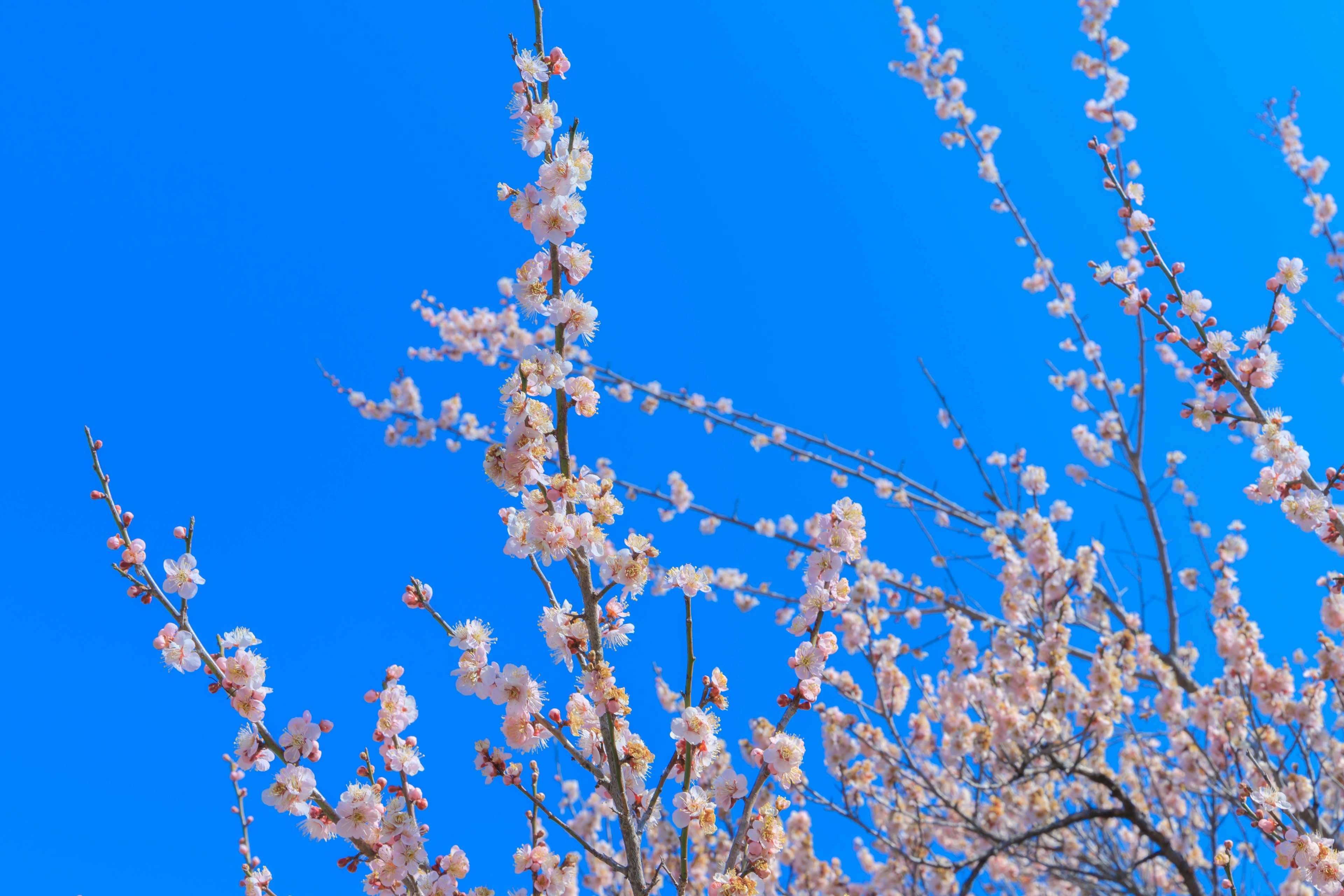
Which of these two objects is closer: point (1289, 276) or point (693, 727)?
point (693, 727)

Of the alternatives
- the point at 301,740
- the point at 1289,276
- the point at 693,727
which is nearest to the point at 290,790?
the point at 301,740

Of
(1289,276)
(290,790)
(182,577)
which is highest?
(1289,276)

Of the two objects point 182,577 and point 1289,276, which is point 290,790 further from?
point 1289,276

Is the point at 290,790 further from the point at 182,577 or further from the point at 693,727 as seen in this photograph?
the point at 693,727

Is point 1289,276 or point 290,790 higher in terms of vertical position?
point 1289,276

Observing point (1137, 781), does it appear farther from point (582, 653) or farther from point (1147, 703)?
point (582, 653)

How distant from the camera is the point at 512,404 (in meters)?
2.27

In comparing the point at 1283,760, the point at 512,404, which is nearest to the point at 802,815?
the point at 1283,760

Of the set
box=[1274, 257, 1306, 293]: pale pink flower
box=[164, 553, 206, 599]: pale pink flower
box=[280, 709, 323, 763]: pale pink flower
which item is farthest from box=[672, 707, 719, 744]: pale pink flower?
box=[1274, 257, 1306, 293]: pale pink flower

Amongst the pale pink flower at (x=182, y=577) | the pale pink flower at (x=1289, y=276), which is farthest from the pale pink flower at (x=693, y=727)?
the pale pink flower at (x=1289, y=276)

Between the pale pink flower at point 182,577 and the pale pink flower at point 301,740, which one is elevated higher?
the pale pink flower at point 182,577

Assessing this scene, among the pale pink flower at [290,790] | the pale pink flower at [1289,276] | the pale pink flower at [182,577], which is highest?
the pale pink flower at [1289,276]

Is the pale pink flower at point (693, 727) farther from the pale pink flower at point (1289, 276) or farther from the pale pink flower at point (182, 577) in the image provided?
the pale pink flower at point (1289, 276)

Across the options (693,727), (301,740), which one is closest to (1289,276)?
(693,727)
